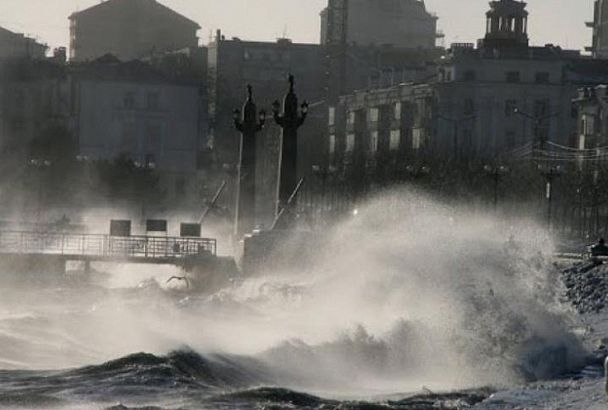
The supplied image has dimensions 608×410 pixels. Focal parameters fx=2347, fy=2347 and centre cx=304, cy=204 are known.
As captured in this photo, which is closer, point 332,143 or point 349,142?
point 349,142

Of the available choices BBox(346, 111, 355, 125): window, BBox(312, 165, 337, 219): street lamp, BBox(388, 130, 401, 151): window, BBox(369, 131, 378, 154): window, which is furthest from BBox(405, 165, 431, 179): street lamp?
BBox(346, 111, 355, 125): window

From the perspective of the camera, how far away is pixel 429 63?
5320 inches

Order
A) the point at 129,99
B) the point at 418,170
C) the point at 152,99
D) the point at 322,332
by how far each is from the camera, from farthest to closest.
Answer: the point at 152,99, the point at 129,99, the point at 418,170, the point at 322,332

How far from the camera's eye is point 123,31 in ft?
590

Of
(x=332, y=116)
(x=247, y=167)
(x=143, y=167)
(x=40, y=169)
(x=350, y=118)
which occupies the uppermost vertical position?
(x=332, y=116)

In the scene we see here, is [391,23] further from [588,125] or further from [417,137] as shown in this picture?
[588,125]

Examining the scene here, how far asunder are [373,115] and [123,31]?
50336mm

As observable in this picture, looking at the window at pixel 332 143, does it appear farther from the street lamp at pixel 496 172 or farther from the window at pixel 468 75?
the street lamp at pixel 496 172

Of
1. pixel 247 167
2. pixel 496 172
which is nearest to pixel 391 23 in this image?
pixel 496 172

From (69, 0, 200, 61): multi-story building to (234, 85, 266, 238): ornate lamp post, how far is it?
100764 millimetres

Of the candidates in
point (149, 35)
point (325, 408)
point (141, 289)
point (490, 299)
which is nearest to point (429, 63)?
point (149, 35)

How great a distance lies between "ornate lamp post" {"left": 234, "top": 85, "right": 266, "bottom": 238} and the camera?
241 ft

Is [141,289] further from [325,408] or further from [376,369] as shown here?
[325,408]

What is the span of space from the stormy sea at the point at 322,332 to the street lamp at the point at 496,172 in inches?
588
